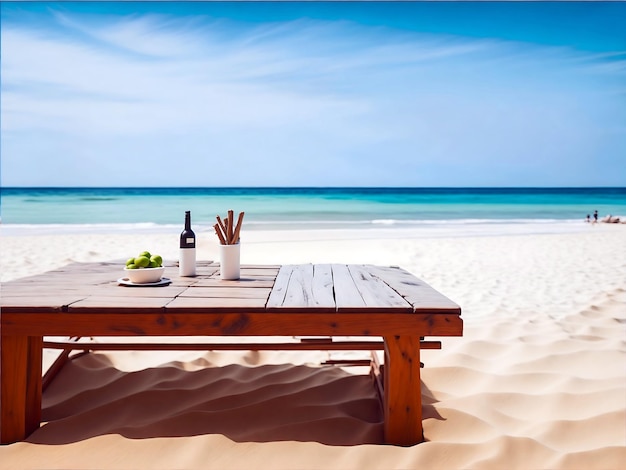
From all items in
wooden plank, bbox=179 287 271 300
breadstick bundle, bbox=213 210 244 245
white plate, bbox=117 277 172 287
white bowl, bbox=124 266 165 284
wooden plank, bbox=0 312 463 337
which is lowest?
wooden plank, bbox=0 312 463 337

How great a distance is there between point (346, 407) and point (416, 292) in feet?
2.19

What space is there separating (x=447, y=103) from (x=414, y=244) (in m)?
32.0

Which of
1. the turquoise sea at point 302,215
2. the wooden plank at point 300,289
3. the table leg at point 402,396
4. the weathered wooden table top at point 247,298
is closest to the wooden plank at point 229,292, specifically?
the weathered wooden table top at point 247,298

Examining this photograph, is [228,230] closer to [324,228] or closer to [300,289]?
[300,289]

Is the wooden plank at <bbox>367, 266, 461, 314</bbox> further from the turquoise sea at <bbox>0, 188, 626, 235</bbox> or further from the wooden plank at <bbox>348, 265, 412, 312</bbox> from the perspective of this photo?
the turquoise sea at <bbox>0, 188, 626, 235</bbox>

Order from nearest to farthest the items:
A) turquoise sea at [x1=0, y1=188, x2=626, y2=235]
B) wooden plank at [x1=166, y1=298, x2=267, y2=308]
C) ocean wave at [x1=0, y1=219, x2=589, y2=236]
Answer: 1. wooden plank at [x1=166, y1=298, x2=267, y2=308]
2. ocean wave at [x1=0, y1=219, x2=589, y2=236]
3. turquoise sea at [x1=0, y1=188, x2=626, y2=235]

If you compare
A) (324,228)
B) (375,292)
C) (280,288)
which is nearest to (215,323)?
(280,288)

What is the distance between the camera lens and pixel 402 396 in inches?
76.1

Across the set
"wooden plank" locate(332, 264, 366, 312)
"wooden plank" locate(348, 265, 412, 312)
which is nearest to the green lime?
"wooden plank" locate(332, 264, 366, 312)

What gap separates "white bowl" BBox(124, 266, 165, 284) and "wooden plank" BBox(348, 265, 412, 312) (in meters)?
0.91

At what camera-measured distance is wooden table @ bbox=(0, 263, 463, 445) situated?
1745 millimetres

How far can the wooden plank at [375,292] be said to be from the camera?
1.83 m

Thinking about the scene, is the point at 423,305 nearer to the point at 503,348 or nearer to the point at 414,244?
the point at 503,348

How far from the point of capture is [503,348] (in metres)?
3.14
